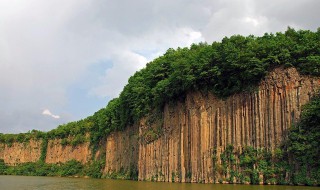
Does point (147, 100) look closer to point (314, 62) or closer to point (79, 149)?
point (314, 62)

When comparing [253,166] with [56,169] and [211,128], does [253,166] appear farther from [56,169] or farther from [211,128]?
[56,169]

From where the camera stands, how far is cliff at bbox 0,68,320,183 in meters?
33.8

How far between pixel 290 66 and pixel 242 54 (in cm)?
449

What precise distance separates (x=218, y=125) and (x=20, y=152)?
70413 millimetres

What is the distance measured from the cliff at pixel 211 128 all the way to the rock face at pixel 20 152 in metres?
44.2

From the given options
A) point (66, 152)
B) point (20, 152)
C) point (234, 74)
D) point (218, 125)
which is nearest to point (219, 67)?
point (234, 74)

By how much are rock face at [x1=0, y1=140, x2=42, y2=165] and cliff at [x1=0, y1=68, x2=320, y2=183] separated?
145ft

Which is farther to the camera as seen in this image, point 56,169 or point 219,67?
point 56,169

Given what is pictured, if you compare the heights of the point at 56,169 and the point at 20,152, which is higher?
the point at 20,152

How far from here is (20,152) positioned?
95188 mm

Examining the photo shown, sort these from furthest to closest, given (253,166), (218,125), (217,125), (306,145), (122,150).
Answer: (122,150) < (217,125) < (218,125) < (253,166) < (306,145)

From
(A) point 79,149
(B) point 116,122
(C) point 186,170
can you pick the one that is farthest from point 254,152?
(A) point 79,149

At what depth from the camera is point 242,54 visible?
3612 cm

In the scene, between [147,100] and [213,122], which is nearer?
[213,122]
